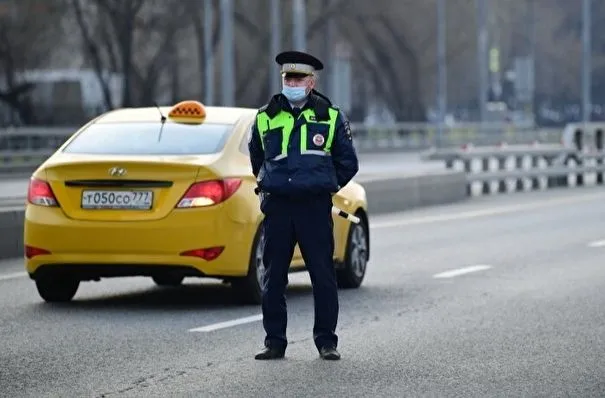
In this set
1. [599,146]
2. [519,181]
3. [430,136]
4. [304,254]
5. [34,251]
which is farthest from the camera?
[430,136]

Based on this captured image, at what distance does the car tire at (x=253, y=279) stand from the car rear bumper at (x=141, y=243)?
12 cm

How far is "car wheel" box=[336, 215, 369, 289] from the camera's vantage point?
48.4 feet

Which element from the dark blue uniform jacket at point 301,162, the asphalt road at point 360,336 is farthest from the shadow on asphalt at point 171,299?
the dark blue uniform jacket at point 301,162

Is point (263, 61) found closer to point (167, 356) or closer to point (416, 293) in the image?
point (416, 293)

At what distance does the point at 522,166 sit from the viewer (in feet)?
125

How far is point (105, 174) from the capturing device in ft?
42.1

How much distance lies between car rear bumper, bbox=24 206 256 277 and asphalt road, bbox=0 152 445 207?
29.9 ft

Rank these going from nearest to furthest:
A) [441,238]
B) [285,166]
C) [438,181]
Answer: [285,166] < [441,238] < [438,181]

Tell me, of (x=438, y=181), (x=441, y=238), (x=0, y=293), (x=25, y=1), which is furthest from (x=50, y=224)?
(x=25, y=1)

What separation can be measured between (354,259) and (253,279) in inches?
71.5

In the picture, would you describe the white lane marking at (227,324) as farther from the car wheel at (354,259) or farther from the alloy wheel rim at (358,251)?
the alloy wheel rim at (358,251)

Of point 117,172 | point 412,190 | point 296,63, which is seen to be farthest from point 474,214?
point 296,63

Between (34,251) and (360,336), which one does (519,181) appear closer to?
(34,251)

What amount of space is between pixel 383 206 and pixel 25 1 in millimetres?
37325
